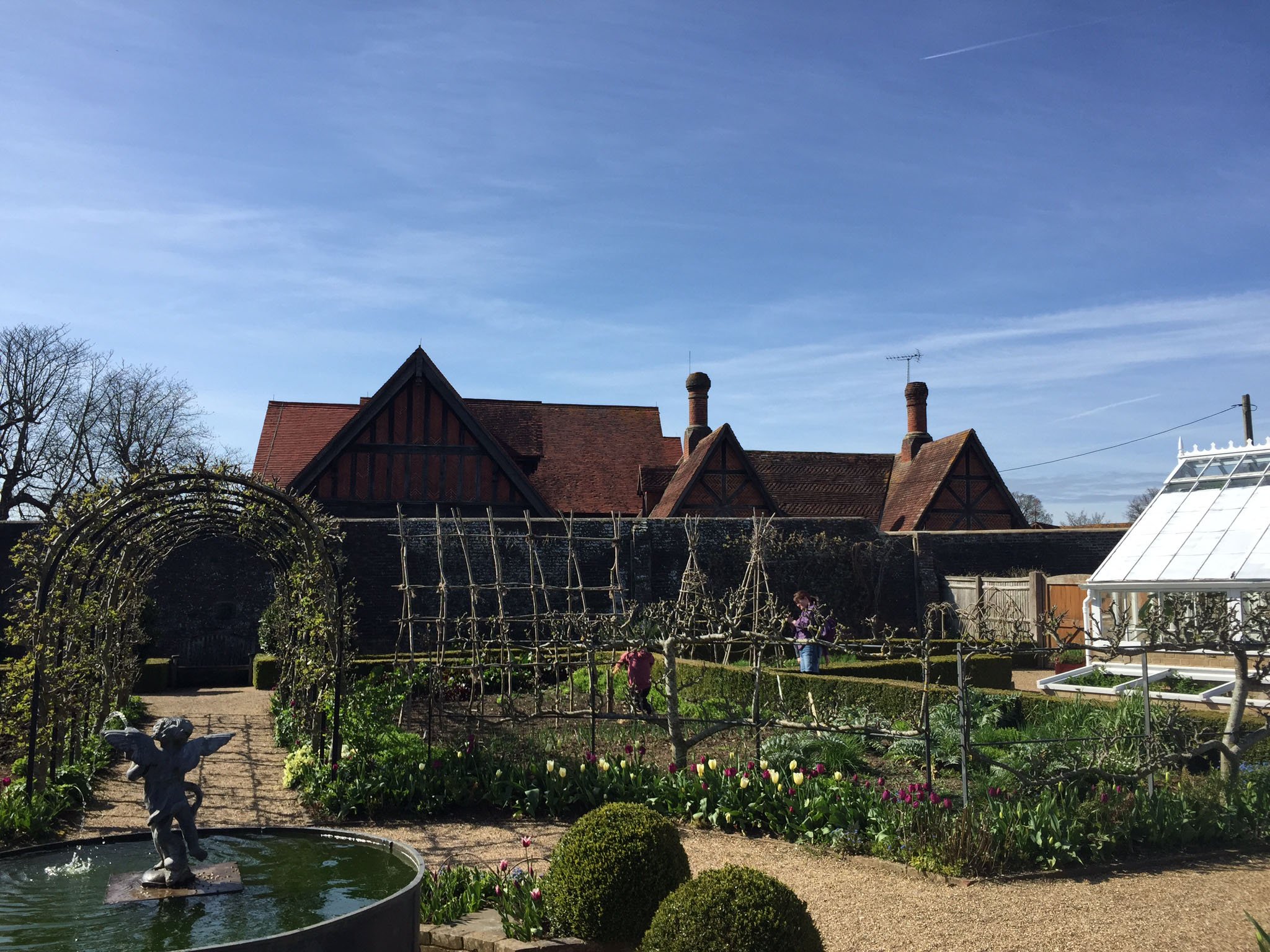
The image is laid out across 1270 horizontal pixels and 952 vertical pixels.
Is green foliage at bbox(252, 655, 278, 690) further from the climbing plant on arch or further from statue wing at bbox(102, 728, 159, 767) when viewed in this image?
statue wing at bbox(102, 728, 159, 767)

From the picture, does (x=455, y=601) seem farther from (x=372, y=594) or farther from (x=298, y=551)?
(x=298, y=551)

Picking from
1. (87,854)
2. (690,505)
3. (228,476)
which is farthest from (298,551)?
(690,505)

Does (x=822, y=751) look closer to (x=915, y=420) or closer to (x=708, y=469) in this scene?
(x=708, y=469)

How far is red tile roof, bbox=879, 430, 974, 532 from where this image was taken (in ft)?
82.7

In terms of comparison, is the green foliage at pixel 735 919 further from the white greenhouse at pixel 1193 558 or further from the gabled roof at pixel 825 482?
the gabled roof at pixel 825 482

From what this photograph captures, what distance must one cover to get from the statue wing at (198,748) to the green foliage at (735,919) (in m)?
2.35

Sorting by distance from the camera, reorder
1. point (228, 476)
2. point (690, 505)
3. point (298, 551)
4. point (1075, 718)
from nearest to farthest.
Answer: point (228, 476), point (1075, 718), point (298, 551), point (690, 505)

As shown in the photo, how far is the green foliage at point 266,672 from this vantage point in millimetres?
15898

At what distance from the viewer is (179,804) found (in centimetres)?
479

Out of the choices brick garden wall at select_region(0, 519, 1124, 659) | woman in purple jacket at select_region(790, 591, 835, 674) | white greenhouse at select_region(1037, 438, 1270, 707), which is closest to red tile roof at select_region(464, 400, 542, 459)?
brick garden wall at select_region(0, 519, 1124, 659)

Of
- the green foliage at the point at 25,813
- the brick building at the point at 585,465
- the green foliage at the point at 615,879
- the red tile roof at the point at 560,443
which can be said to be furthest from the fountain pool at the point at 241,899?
the red tile roof at the point at 560,443

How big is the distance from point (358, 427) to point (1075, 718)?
1560cm

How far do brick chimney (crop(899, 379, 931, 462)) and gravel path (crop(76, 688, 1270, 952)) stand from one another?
22965 mm

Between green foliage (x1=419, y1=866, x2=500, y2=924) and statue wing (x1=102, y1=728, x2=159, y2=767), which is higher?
statue wing (x1=102, y1=728, x2=159, y2=767)
